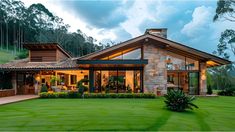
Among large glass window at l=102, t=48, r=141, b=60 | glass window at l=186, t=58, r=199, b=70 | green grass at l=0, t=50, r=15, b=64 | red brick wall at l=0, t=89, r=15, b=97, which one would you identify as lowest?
red brick wall at l=0, t=89, r=15, b=97

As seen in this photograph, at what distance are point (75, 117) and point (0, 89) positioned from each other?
44.4ft

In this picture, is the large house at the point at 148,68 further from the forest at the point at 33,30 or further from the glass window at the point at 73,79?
the forest at the point at 33,30

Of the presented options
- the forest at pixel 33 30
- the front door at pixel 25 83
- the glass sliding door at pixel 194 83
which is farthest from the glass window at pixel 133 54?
the forest at pixel 33 30

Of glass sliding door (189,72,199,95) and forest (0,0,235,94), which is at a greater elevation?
forest (0,0,235,94)

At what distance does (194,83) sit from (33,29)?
1876 inches

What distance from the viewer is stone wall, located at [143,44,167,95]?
19688 millimetres

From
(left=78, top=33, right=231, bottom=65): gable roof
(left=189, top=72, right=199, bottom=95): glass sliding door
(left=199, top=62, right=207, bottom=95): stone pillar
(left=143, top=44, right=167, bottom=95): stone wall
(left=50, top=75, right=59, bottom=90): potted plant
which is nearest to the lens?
(left=78, top=33, right=231, bottom=65): gable roof

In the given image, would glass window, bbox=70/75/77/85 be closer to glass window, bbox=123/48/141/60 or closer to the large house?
the large house

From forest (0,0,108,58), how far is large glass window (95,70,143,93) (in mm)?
35344

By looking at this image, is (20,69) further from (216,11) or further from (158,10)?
(216,11)

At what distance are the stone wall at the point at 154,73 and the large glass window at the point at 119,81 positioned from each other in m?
0.77

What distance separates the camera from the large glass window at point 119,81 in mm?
19938

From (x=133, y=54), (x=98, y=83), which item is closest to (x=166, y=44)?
(x=133, y=54)

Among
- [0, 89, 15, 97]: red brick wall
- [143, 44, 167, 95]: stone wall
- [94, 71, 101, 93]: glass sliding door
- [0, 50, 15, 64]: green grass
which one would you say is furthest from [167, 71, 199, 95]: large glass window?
[0, 50, 15, 64]: green grass
